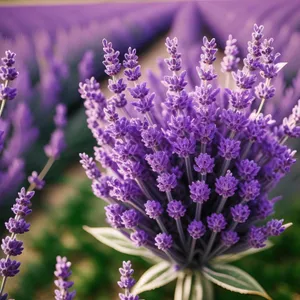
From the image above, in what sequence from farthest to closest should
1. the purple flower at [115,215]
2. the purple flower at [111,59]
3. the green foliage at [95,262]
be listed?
1. the green foliage at [95,262]
2. the purple flower at [115,215]
3. the purple flower at [111,59]

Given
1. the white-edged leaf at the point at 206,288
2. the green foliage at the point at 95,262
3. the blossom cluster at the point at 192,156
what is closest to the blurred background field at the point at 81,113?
the green foliage at the point at 95,262

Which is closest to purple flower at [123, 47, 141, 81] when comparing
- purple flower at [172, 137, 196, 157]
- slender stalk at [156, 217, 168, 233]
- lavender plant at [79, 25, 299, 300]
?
lavender plant at [79, 25, 299, 300]

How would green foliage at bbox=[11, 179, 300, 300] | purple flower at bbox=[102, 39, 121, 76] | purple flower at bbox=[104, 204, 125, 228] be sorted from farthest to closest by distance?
green foliage at bbox=[11, 179, 300, 300] → purple flower at bbox=[104, 204, 125, 228] → purple flower at bbox=[102, 39, 121, 76]

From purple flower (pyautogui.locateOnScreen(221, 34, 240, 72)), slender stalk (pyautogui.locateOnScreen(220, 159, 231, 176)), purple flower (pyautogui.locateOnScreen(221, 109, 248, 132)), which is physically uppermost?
purple flower (pyautogui.locateOnScreen(221, 34, 240, 72))

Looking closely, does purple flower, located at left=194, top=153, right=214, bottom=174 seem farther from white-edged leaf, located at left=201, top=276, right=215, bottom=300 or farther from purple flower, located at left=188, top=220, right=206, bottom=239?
white-edged leaf, located at left=201, top=276, right=215, bottom=300

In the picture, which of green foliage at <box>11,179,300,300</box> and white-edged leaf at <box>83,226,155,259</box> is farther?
green foliage at <box>11,179,300,300</box>

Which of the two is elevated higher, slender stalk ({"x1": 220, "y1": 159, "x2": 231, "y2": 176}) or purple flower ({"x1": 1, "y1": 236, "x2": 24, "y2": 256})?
slender stalk ({"x1": 220, "y1": 159, "x2": 231, "y2": 176})

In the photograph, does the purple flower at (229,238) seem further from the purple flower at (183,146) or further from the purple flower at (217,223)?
the purple flower at (183,146)

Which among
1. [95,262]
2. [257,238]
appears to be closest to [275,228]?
[257,238]
